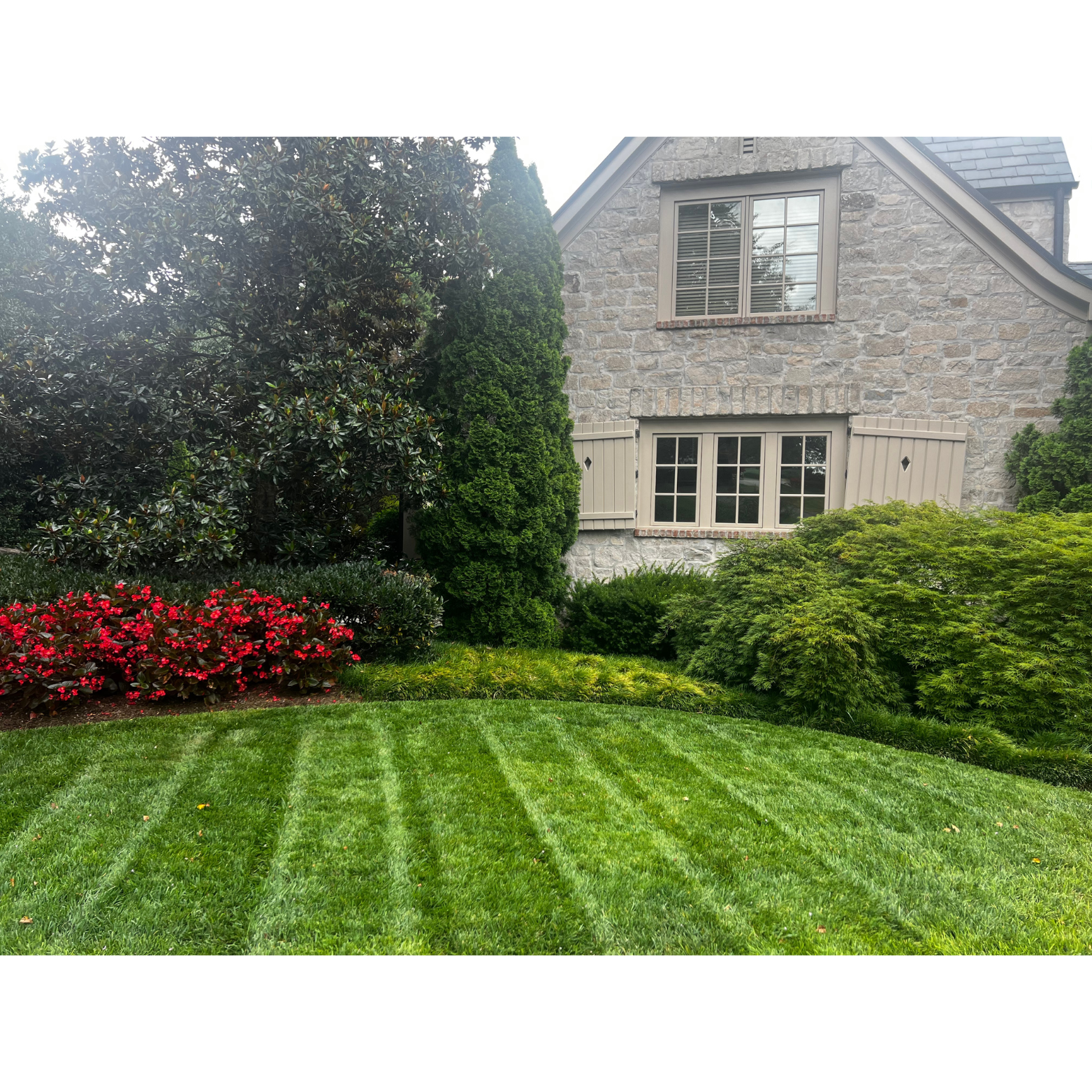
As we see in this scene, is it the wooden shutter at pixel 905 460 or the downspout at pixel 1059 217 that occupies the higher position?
the downspout at pixel 1059 217

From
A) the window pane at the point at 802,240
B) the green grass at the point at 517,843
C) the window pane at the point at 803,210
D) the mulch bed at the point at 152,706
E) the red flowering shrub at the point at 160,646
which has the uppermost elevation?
the window pane at the point at 803,210

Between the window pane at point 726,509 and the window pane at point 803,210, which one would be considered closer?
the window pane at point 803,210

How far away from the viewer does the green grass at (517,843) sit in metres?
2.38

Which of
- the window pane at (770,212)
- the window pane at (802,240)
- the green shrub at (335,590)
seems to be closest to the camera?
the green shrub at (335,590)

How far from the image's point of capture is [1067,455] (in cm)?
684

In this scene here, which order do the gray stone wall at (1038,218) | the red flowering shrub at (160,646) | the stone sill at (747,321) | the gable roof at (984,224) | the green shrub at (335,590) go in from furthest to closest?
the gray stone wall at (1038,218)
the stone sill at (747,321)
the gable roof at (984,224)
the green shrub at (335,590)
the red flowering shrub at (160,646)

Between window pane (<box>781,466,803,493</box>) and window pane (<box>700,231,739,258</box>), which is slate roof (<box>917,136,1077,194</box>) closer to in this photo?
window pane (<box>700,231,739,258</box>)

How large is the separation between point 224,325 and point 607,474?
441 centimetres

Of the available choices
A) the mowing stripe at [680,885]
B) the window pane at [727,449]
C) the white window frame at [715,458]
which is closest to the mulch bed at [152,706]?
the mowing stripe at [680,885]

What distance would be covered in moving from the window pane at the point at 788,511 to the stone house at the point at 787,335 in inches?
0.7

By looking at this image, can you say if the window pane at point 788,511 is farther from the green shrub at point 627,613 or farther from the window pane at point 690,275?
the window pane at point 690,275

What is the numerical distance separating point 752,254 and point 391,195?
4.19 meters

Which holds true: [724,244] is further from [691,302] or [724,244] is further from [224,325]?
[224,325]
